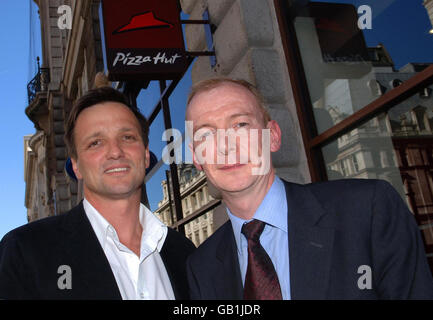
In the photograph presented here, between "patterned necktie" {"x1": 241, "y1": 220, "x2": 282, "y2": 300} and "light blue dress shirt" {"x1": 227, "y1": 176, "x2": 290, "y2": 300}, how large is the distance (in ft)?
0.13

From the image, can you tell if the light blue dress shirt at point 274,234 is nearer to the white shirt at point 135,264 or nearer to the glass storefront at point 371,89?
the white shirt at point 135,264

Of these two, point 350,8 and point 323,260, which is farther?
point 350,8

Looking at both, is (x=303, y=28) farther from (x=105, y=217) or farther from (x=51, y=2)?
(x=51, y=2)

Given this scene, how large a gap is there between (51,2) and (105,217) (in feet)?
70.0

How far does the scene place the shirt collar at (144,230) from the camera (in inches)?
106

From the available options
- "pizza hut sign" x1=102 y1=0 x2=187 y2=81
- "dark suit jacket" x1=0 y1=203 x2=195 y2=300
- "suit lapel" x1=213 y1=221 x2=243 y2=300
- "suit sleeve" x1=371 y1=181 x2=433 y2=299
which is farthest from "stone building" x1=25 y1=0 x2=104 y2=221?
"suit sleeve" x1=371 y1=181 x2=433 y2=299

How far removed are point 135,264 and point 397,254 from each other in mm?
1486

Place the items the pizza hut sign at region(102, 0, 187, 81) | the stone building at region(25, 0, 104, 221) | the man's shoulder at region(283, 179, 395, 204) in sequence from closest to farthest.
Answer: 1. the man's shoulder at region(283, 179, 395, 204)
2. the pizza hut sign at region(102, 0, 187, 81)
3. the stone building at region(25, 0, 104, 221)

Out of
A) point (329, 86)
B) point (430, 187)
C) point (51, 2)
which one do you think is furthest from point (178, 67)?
point (51, 2)

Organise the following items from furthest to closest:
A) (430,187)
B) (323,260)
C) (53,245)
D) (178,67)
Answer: (178,67)
(430,187)
(53,245)
(323,260)

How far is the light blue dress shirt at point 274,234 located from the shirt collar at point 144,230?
590 mm

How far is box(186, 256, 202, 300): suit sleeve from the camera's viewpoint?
2.56m

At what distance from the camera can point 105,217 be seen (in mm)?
2811

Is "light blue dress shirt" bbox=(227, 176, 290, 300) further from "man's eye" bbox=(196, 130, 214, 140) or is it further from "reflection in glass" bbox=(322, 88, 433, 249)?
"reflection in glass" bbox=(322, 88, 433, 249)
